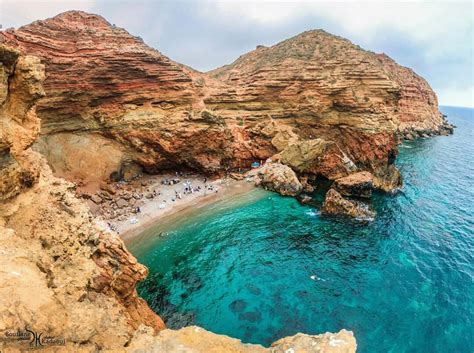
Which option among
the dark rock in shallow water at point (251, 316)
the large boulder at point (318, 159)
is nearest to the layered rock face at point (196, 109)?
the large boulder at point (318, 159)

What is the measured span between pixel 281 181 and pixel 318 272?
781 inches

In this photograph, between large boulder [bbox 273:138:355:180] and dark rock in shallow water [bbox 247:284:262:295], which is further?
large boulder [bbox 273:138:355:180]

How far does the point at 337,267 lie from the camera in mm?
29531

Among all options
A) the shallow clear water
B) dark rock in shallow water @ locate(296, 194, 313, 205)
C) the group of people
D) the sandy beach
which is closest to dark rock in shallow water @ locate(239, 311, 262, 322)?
the shallow clear water

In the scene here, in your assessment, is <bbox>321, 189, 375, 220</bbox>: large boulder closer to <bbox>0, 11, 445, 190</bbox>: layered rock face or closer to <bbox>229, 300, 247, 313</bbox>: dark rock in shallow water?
<bbox>0, 11, 445, 190</bbox>: layered rock face

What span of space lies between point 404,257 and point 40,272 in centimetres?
3208

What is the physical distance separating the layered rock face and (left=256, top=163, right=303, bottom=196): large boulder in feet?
14.2

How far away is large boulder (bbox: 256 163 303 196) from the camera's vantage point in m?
46.6

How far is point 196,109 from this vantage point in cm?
5081

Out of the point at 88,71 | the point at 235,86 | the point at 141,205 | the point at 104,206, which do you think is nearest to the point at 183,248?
the point at 141,205

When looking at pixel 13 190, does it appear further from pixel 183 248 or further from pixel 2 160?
pixel 183 248

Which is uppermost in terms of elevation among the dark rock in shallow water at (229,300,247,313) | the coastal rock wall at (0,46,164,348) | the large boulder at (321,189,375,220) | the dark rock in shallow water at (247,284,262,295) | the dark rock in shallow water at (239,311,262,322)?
the coastal rock wall at (0,46,164,348)

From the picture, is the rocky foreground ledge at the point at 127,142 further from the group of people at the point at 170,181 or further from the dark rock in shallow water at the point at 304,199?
the group of people at the point at 170,181

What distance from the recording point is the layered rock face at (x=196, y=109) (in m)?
42.7
